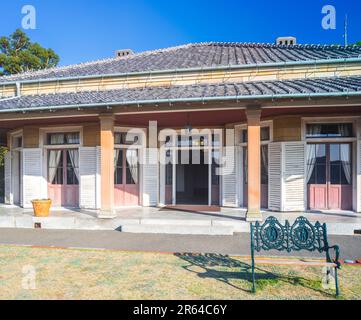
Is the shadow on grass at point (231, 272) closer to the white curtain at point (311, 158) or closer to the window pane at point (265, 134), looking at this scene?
the white curtain at point (311, 158)

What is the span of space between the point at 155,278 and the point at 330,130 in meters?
6.67

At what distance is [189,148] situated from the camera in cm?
1025

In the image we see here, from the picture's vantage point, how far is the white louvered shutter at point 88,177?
31.6ft

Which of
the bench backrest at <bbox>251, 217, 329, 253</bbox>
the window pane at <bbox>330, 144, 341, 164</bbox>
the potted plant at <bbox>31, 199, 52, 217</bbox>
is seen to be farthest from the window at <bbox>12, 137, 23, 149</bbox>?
the window pane at <bbox>330, 144, 341, 164</bbox>

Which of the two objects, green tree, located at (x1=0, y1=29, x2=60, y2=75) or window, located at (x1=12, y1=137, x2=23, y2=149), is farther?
green tree, located at (x1=0, y1=29, x2=60, y2=75)

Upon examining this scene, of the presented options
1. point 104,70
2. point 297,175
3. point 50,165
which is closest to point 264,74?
point 297,175

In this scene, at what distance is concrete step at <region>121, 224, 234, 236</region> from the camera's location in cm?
698

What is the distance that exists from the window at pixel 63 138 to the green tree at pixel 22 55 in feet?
62.8

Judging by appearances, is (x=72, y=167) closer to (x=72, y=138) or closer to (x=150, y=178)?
(x=72, y=138)

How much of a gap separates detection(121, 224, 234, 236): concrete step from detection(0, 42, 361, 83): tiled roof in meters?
5.34

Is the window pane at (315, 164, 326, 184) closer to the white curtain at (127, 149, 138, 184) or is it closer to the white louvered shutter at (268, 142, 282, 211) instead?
the white louvered shutter at (268, 142, 282, 211)

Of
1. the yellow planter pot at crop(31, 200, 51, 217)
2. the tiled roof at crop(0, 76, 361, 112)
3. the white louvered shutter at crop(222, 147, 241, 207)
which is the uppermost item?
the tiled roof at crop(0, 76, 361, 112)
